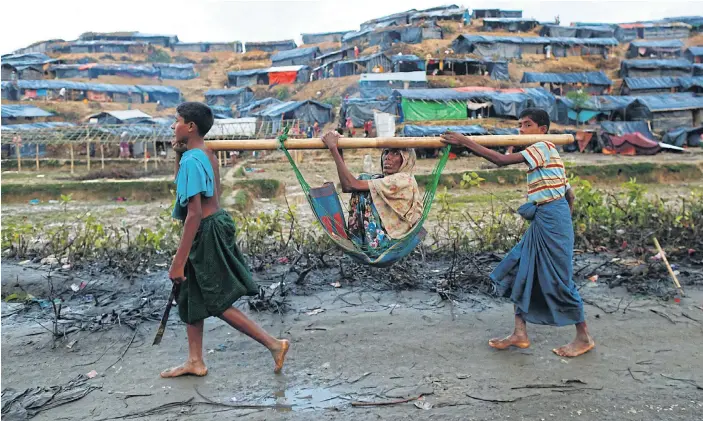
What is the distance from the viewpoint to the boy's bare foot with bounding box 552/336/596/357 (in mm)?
3242

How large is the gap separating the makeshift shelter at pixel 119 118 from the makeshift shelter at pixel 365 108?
12.5m

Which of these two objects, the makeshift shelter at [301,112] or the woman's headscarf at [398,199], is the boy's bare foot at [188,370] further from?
the makeshift shelter at [301,112]

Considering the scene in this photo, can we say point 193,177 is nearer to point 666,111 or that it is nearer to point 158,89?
point 666,111

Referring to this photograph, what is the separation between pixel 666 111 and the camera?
28500 mm

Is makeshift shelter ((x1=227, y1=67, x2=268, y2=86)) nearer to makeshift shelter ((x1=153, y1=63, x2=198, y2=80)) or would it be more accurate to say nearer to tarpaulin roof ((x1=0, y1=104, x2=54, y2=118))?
makeshift shelter ((x1=153, y1=63, x2=198, y2=80))

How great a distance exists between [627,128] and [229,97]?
29.4m

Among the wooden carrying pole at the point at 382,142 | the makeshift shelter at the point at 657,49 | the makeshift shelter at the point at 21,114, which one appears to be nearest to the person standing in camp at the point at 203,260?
the wooden carrying pole at the point at 382,142

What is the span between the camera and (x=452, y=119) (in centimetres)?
2797

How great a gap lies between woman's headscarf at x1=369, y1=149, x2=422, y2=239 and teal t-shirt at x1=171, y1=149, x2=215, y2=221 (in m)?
1.04

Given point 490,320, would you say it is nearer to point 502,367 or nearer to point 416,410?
point 502,367

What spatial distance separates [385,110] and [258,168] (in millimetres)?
9774

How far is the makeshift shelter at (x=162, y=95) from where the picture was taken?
4094 cm

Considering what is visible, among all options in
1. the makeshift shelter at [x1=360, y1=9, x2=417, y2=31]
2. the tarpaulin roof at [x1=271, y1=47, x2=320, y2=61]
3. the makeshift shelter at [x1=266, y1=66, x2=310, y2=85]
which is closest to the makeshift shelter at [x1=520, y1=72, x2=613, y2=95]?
the makeshift shelter at [x1=360, y1=9, x2=417, y2=31]

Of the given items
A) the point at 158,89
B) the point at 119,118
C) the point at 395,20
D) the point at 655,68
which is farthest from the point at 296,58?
the point at 655,68
